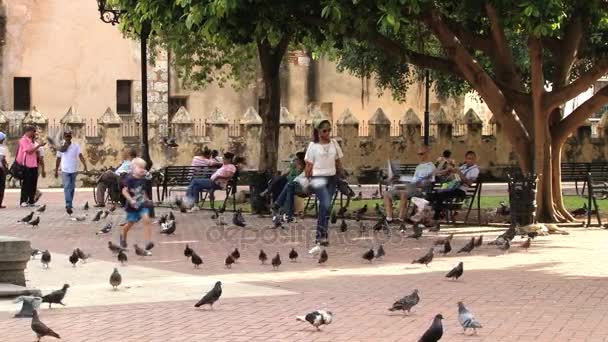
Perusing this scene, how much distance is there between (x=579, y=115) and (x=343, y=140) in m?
19.1

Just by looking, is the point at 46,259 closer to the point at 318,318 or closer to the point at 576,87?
the point at 318,318

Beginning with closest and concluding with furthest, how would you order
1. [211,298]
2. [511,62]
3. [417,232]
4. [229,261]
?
[211,298], [229,261], [417,232], [511,62]

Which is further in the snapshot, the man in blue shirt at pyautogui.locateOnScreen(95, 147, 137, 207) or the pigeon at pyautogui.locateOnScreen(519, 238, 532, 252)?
the man in blue shirt at pyautogui.locateOnScreen(95, 147, 137, 207)

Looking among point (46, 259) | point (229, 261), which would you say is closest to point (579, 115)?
point (229, 261)

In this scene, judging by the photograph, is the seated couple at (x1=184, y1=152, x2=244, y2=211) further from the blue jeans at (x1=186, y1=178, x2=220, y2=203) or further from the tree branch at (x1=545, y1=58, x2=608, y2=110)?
Answer: the tree branch at (x1=545, y1=58, x2=608, y2=110)

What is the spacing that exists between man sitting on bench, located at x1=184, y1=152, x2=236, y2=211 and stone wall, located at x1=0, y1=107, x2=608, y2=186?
1247 centimetres

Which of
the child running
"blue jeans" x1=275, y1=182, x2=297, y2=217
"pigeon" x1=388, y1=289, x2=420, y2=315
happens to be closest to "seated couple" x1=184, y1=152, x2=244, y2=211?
"blue jeans" x1=275, y1=182, x2=297, y2=217

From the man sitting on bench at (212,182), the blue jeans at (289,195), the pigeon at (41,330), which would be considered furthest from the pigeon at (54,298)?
the man sitting on bench at (212,182)

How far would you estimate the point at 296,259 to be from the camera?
15.5 m

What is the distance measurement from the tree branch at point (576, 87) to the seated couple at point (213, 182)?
7354 mm

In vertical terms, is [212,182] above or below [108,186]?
above

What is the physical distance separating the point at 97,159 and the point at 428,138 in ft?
36.1

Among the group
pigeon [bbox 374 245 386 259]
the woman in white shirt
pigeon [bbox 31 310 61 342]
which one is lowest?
pigeon [bbox 31 310 61 342]

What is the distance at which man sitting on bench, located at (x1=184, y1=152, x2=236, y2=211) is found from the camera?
80.7 ft
